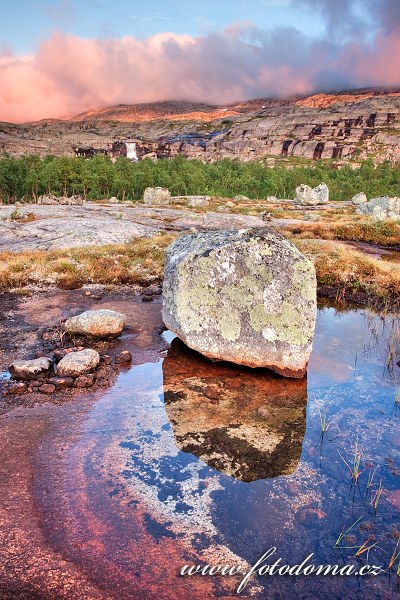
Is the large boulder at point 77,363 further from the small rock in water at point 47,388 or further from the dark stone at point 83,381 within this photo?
the small rock in water at point 47,388

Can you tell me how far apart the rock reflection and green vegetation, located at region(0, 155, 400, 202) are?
98524 mm

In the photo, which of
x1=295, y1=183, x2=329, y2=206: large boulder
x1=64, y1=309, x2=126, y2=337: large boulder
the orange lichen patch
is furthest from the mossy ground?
x1=295, y1=183, x2=329, y2=206: large boulder

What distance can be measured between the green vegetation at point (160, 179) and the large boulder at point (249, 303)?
3822 inches

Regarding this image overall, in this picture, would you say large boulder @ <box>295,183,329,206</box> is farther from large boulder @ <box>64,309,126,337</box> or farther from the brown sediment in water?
the brown sediment in water

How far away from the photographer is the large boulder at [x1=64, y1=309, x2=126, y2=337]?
44.9 feet

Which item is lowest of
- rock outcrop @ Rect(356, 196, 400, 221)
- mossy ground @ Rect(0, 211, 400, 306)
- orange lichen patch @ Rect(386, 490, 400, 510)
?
orange lichen patch @ Rect(386, 490, 400, 510)

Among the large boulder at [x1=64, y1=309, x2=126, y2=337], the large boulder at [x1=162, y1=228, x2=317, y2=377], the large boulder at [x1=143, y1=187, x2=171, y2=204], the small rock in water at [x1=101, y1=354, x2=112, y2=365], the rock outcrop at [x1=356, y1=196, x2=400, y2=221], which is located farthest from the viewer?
the large boulder at [x1=143, y1=187, x2=171, y2=204]

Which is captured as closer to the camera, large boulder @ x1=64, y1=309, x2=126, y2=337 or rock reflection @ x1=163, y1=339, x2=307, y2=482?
rock reflection @ x1=163, y1=339, x2=307, y2=482

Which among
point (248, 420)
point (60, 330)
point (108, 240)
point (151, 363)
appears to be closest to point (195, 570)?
point (248, 420)

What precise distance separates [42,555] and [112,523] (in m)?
1.02

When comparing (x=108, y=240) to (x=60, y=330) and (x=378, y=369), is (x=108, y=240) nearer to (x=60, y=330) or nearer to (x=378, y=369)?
(x=60, y=330)

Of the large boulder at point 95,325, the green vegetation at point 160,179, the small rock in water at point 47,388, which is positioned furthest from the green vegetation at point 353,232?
the green vegetation at point 160,179

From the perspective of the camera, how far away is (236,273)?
12016 millimetres

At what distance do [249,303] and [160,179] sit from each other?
12768 cm
